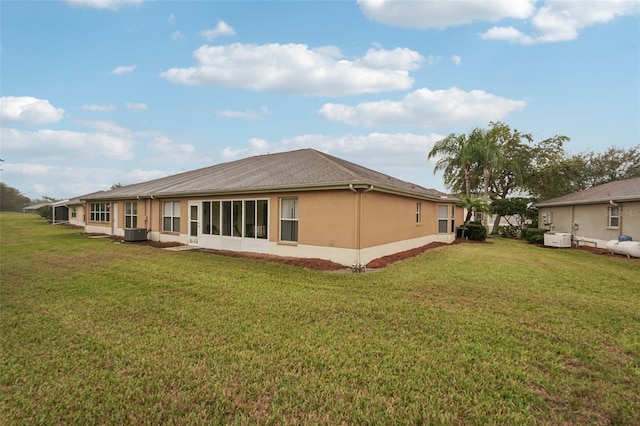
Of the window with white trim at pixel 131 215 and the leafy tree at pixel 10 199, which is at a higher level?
the leafy tree at pixel 10 199

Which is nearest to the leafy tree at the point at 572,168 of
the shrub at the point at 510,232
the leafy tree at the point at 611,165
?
the leafy tree at the point at 611,165

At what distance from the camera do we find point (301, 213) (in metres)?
10.1

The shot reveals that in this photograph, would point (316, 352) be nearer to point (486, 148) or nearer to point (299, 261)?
point (299, 261)

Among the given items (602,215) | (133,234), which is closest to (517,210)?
(602,215)

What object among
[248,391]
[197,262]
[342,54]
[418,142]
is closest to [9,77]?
[197,262]

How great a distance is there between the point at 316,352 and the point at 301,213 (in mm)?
6651

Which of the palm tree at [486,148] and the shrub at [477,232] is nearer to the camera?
the shrub at [477,232]

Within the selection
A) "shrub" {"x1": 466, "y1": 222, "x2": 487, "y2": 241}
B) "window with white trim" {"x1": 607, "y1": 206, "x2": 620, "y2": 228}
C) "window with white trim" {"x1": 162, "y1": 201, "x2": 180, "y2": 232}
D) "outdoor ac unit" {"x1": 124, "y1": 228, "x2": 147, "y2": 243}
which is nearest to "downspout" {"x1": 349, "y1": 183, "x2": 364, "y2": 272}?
"window with white trim" {"x1": 162, "y1": 201, "x2": 180, "y2": 232}

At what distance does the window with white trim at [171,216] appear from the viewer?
14.5 meters

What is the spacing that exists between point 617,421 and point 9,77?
21.1m

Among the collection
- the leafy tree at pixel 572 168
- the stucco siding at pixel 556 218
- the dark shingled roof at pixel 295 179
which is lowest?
the stucco siding at pixel 556 218

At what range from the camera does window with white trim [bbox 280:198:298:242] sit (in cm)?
1038

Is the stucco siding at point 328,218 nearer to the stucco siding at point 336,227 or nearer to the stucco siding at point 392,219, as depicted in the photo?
the stucco siding at point 336,227

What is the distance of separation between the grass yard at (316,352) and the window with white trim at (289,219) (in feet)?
10.5
